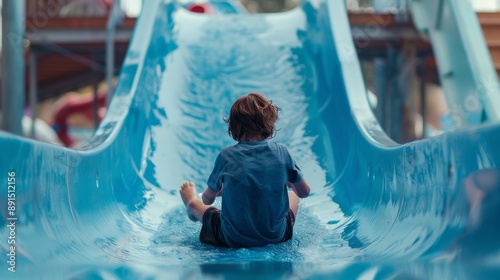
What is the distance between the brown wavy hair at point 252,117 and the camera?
261 centimetres

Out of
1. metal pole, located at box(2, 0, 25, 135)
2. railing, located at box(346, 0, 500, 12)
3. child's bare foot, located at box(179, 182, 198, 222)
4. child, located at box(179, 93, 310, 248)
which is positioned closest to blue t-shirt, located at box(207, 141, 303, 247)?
child, located at box(179, 93, 310, 248)

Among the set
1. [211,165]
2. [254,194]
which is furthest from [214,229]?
[211,165]

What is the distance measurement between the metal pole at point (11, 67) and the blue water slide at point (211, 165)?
1.01 meters

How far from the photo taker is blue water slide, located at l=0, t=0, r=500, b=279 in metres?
1.99

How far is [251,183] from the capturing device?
2.57 metres

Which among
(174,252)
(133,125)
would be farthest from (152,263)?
(133,125)

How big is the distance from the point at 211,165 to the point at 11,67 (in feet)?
7.74

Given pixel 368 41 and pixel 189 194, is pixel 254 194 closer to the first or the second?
pixel 189 194

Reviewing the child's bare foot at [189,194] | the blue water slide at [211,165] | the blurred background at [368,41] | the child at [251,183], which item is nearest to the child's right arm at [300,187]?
the child at [251,183]

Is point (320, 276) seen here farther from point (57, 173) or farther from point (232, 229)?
point (57, 173)

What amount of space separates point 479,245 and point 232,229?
37.2 inches

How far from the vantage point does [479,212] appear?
75.0 inches

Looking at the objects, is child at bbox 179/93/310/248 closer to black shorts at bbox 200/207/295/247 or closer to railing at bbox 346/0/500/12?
black shorts at bbox 200/207/295/247

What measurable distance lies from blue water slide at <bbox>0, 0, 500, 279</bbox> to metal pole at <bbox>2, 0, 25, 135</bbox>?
3.33 feet
